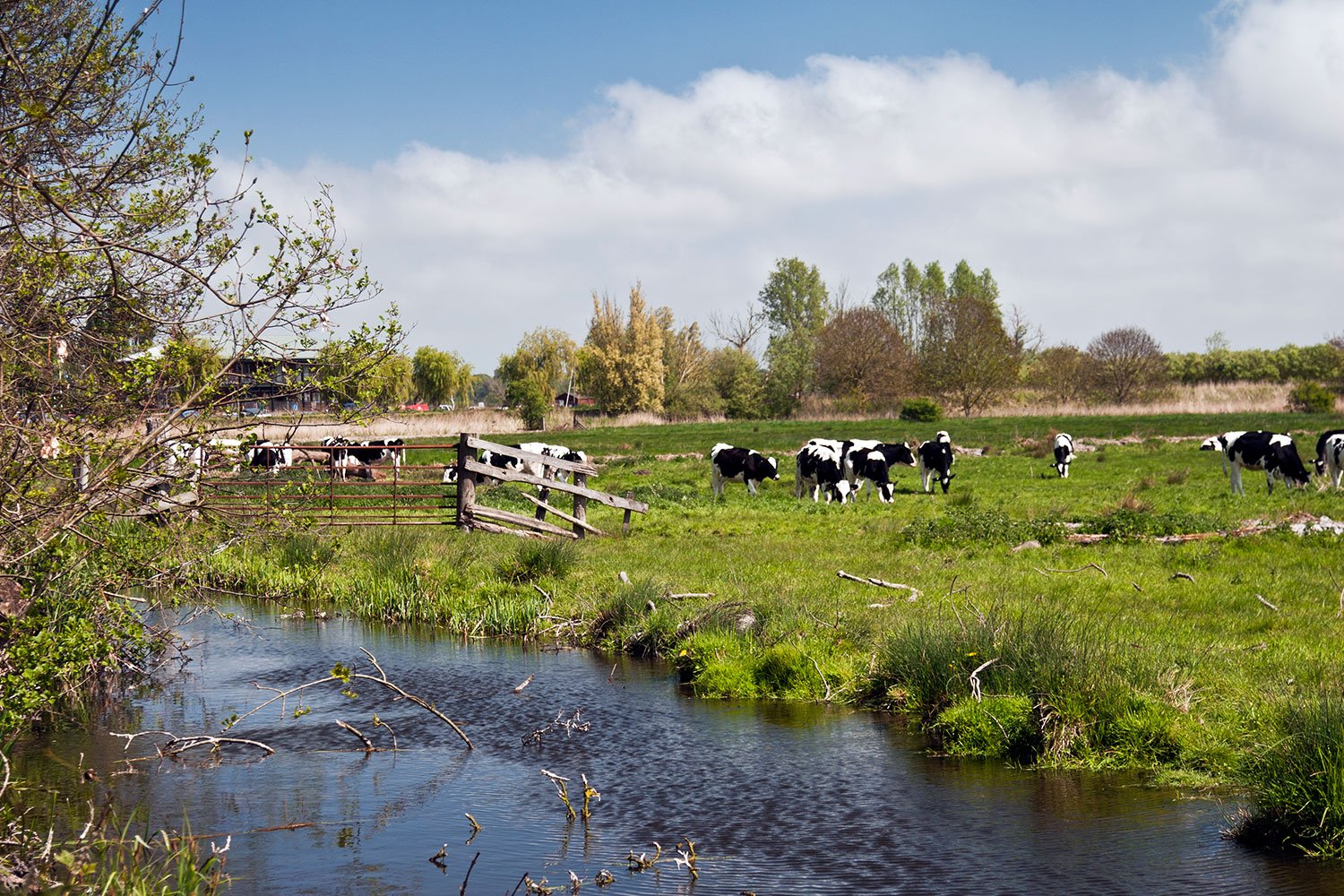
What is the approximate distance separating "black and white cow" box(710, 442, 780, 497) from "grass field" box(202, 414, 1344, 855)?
11.2 ft

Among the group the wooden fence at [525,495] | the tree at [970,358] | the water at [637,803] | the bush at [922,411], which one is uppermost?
the tree at [970,358]

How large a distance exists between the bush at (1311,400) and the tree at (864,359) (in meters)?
23.0

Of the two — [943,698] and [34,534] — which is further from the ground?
[34,534]

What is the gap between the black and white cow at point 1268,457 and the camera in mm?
27719

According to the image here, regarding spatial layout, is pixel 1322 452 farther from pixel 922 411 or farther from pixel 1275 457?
pixel 922 411

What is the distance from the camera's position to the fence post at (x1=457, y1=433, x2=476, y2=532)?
22.5 m

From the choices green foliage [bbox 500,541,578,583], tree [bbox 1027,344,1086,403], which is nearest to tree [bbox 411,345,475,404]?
tree [bbox 1027,344,1086,403]

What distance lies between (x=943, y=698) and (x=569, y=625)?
5485 mm

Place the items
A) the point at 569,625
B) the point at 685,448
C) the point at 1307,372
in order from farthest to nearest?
1. the point at 1307,372
2. the point at 685,448
3. the point at 569,625

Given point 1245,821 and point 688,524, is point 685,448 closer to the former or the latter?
point 688,524

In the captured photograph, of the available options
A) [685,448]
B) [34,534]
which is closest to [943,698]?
[34,534]

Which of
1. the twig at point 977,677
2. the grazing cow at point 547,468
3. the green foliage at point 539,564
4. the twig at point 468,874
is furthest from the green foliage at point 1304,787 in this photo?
the grazing cow at point 547,468

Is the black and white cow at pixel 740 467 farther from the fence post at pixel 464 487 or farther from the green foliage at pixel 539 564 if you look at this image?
the green foliage at pixel 539 564

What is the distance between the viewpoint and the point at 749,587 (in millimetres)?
15203
